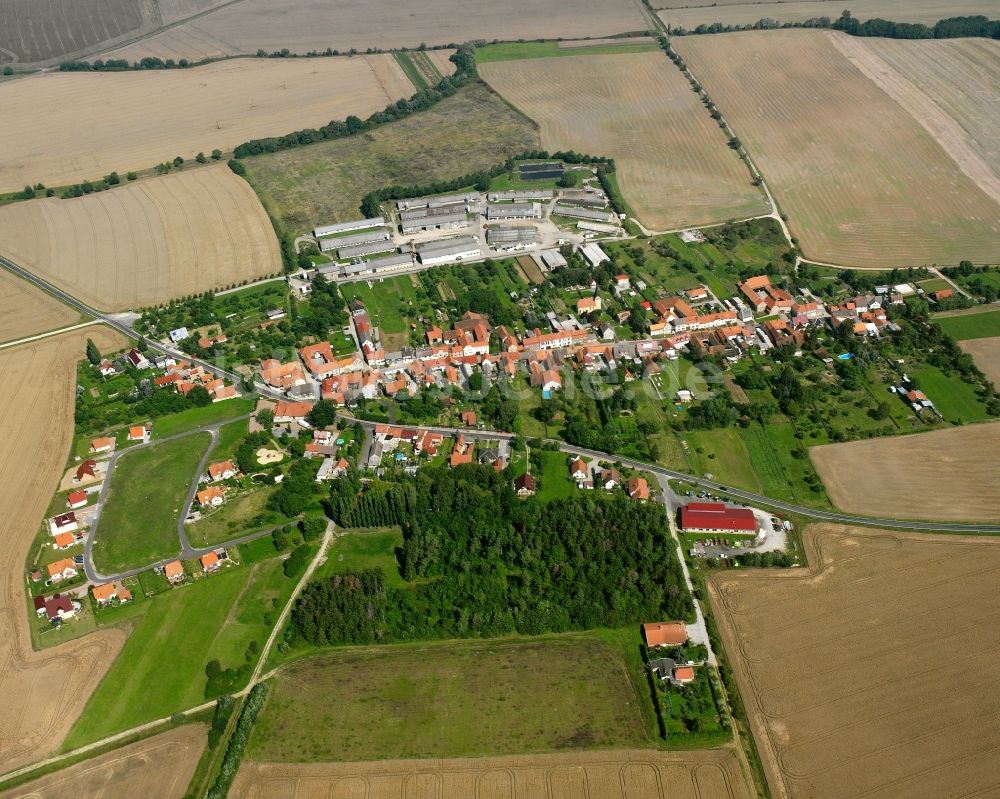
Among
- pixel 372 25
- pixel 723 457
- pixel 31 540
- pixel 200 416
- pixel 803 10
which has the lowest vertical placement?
pixel 31 540

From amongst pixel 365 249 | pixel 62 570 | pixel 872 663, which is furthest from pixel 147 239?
pixel 872 663

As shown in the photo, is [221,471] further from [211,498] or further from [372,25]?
[372,25]

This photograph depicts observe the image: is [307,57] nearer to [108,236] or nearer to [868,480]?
[108,236]

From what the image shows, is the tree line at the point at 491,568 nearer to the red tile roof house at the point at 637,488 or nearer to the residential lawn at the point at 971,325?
the red tile roof house at the point at 637,488

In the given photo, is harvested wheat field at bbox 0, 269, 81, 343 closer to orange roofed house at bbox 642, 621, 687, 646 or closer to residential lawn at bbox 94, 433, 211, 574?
residential lawn at bbox 94, 433, 211, 574

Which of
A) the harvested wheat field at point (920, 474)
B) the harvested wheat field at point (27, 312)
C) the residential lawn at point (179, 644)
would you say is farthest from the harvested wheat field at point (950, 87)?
the harvested wheat field at point (27, 312)

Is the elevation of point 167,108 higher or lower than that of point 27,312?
higher
